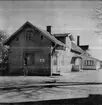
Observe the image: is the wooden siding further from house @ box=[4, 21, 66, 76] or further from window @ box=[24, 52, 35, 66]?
window @ box=[24, 52, 35, 66]

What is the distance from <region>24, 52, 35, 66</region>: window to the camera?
21.9m

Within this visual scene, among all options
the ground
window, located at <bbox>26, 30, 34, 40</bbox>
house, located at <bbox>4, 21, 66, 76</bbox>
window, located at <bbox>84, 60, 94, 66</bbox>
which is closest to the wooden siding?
house, located at <bbox>4, 21, 66, 76</bbox>

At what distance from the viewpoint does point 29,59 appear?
2203 centimetres

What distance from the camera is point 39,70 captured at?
70.0ft

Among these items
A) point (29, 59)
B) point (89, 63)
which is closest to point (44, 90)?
point (29, 59)

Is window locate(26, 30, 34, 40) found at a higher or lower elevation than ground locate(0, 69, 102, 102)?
higher

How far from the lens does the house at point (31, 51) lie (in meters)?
21.1

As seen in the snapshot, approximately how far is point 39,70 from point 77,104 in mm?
15870

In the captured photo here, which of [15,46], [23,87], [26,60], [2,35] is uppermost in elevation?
[2,35]

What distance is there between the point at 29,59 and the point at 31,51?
110 cm

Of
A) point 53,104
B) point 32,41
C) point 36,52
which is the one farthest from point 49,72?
point 53,104

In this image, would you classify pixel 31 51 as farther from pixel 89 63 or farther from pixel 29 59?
pixel 89 63

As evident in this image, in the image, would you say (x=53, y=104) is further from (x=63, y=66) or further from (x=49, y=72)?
(x=63, y=66)

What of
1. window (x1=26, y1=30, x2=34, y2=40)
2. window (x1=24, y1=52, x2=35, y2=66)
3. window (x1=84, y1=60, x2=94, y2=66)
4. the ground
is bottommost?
the ground
